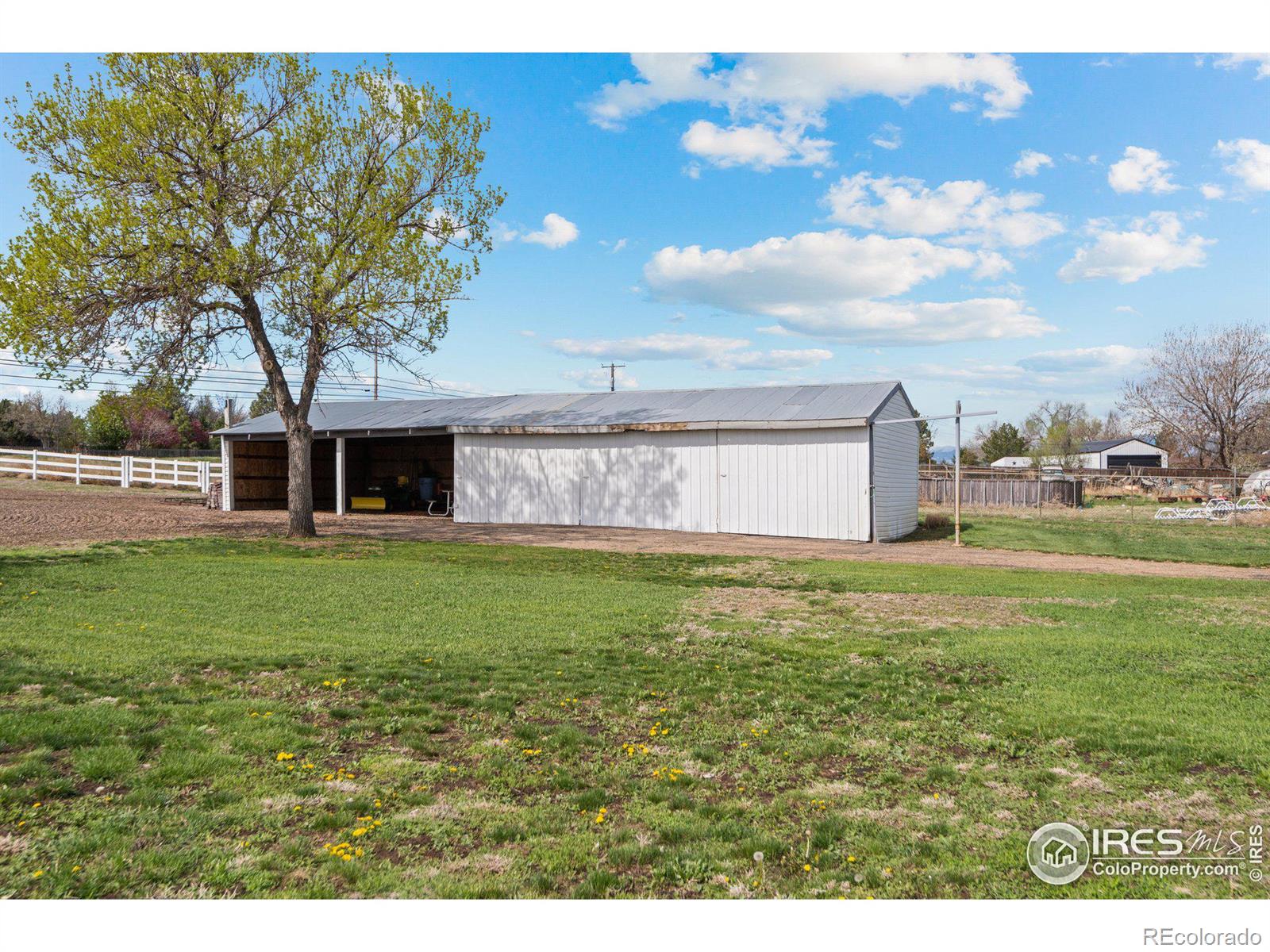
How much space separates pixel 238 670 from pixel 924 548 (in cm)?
1499

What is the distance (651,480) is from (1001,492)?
649 inches

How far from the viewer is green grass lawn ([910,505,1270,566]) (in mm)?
17656

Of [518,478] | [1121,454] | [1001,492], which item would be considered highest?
[1121,454]

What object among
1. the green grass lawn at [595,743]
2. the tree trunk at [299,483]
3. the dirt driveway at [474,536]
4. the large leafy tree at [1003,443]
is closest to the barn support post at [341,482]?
the dirt driveway at [474,536]

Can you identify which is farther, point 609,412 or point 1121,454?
point 1121,454

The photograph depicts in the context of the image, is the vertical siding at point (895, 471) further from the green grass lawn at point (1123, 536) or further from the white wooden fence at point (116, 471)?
the white wooden fence at point (116, 471)

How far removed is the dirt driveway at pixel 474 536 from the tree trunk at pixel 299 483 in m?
1.07

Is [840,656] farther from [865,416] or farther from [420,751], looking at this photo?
[865,416]

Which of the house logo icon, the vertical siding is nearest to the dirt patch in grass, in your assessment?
the house logo icon

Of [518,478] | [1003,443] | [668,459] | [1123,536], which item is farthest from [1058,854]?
[1003,443]

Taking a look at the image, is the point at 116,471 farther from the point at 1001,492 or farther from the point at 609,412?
the point at 1001,492

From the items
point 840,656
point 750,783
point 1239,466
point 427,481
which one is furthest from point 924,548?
point 1239,466

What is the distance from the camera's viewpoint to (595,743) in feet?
16.3

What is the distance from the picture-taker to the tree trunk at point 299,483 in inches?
684
